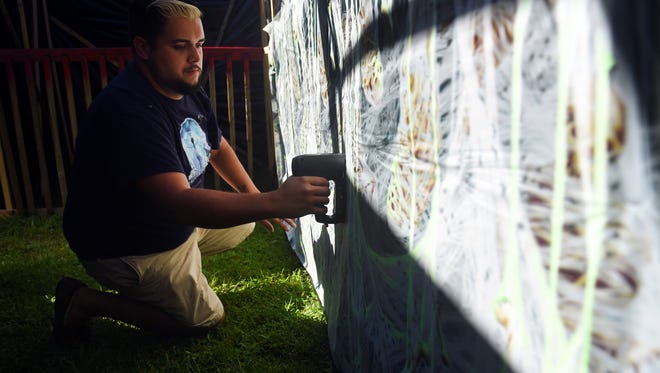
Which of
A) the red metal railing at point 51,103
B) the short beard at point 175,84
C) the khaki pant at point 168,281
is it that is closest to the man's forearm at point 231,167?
the khaki pant at point 168,281

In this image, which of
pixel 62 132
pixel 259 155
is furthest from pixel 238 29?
pixel 62 132

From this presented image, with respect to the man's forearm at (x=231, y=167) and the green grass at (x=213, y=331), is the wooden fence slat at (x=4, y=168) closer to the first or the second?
the green grass at (x=213, y=331)

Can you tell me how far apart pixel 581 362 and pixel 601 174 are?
209 millimetres

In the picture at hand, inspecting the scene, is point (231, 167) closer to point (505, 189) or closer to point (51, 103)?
point (505, 189)

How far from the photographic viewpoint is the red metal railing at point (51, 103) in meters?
4.38

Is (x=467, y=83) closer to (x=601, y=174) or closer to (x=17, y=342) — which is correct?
(x=601, y=174)

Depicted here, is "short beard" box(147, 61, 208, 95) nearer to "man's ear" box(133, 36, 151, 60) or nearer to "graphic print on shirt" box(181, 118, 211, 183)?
"man's ear" box(133, 36, 151, 60)

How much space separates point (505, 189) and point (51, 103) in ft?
16.2

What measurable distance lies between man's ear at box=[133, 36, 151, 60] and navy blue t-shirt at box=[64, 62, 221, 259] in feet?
0.23

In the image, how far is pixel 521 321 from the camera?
59cm

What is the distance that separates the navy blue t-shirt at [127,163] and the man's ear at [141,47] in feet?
0.23

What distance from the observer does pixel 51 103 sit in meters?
4.48

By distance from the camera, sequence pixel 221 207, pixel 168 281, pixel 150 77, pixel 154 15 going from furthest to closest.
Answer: pixel 168 281 < pixel 150 77 < pixel 154 15 < pixel 221 207

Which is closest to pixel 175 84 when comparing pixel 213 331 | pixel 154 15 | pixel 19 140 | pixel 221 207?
pixel 154 15
